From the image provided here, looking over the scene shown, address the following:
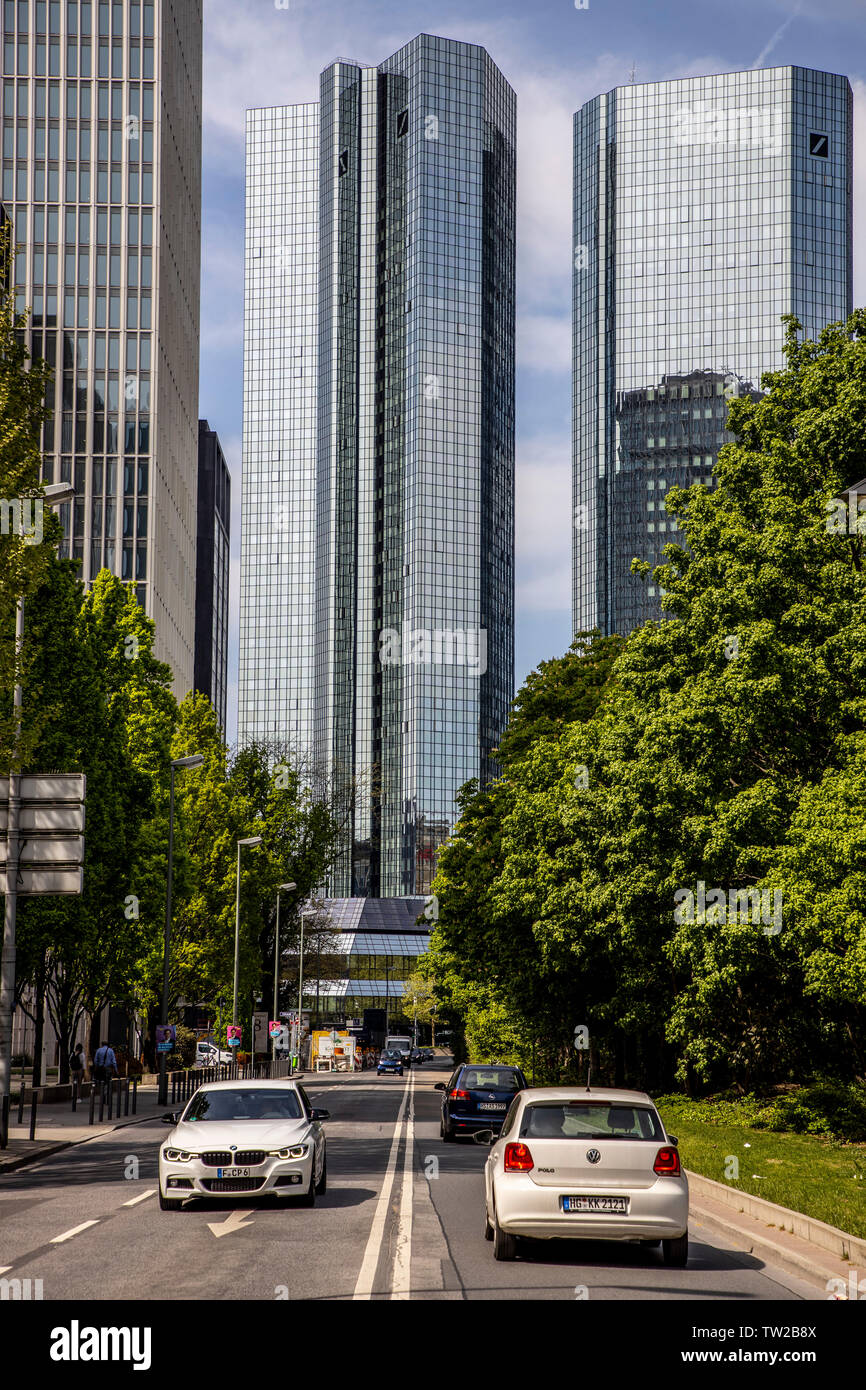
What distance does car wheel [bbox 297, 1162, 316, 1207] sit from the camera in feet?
53.4

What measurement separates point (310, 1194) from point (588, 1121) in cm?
459

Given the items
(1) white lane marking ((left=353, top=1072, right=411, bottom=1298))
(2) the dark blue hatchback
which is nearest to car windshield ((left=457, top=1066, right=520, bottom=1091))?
(2) the dark blue hatchback

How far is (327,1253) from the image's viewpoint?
41.3ft

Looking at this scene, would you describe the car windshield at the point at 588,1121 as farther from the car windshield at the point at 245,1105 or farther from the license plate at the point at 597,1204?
the car windshield at the point at 245,1105

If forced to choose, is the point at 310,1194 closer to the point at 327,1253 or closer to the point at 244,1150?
the point at 244,1150

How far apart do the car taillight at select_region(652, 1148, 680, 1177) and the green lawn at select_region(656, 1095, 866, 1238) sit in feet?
5.24

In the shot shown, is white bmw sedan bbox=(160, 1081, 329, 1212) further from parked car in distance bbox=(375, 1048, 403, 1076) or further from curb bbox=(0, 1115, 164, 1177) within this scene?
parked car in distance bbox=(375, 1048, 403, 1076)

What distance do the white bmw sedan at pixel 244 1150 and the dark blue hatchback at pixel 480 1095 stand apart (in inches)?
438

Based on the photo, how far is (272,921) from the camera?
7275 cm

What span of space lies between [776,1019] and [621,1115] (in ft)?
70.1

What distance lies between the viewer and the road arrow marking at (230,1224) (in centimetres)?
1452

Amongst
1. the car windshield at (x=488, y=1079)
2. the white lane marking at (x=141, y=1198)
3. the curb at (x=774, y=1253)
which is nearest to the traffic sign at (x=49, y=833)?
the white lane marking at (x=141, y=1198)
